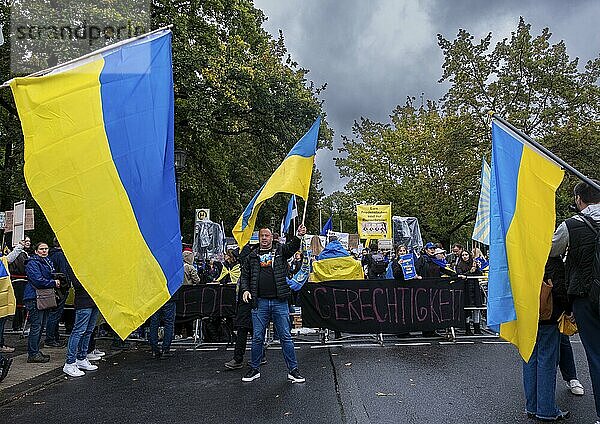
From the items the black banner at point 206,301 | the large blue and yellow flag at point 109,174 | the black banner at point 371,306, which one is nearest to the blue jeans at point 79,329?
the black banner at point 206,301

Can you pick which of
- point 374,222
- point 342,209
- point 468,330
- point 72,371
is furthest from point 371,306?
point 342,209

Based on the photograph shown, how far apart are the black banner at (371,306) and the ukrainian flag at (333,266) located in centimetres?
135

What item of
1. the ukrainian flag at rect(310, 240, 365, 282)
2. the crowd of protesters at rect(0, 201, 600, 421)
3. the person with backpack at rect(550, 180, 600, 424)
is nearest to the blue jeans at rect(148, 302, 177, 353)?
the crowd of protesters at rect(0, 201, 600, 421)

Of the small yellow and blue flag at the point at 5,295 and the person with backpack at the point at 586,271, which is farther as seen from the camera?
the small yellow and blue flag at the point at 5,295

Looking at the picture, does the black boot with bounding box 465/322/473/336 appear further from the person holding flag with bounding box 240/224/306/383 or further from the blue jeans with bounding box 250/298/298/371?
the blue jeans with bounding box 250/298/298/371

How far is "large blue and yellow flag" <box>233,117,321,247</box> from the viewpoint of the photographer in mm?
7777

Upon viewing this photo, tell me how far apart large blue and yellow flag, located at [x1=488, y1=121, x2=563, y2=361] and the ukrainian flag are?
20.8 feet

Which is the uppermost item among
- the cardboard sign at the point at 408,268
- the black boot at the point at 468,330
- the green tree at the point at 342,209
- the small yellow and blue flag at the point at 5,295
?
the green tree at the point at 342,209

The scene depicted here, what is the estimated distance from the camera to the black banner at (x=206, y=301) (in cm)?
1109

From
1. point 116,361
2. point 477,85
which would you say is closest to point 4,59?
point 116,361

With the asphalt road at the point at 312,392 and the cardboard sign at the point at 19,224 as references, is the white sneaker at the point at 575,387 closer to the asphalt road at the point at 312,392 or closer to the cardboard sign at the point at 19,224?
the asphalt road at the point at 312,392

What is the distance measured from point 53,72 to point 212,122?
14.8 meters

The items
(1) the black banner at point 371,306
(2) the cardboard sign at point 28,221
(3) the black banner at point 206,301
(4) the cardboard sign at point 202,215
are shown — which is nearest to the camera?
(1) the black banner at point 371,306

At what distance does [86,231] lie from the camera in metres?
5.16
